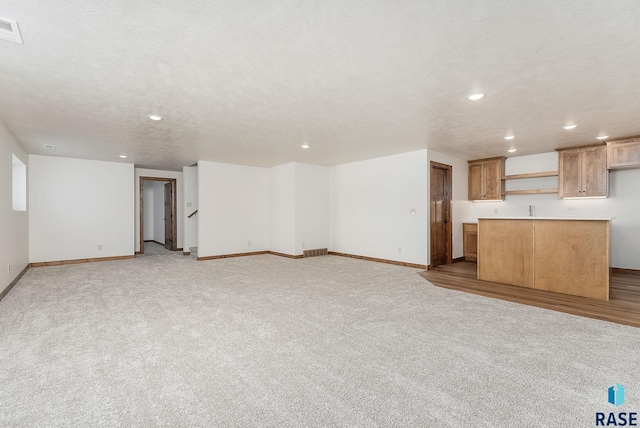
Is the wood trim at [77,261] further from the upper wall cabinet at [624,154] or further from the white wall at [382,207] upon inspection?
the upper wall cabinet at [624,154]

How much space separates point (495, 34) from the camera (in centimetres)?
211

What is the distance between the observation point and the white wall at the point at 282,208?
7.52 meters

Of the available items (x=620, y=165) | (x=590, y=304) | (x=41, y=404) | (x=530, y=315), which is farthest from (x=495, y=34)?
(x=620, y=165)

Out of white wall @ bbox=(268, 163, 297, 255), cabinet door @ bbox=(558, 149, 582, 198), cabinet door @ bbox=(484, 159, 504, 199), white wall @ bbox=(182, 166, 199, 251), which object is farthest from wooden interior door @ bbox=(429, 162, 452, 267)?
white wall @ bbox=(182, 166, 199, 251)

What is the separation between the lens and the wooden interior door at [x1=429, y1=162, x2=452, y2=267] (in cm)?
623

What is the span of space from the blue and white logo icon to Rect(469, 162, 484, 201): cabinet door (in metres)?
5.59

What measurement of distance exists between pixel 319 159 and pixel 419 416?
19.6 ft

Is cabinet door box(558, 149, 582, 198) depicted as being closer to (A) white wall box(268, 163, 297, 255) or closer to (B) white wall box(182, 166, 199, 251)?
(A) white wall box(268, 163, 297, 255)

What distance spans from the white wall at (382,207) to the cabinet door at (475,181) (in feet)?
6.20

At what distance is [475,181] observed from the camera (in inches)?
279

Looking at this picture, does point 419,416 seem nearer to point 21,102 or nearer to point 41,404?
point 41,404

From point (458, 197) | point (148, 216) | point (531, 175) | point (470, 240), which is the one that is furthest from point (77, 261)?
point (531, 175)

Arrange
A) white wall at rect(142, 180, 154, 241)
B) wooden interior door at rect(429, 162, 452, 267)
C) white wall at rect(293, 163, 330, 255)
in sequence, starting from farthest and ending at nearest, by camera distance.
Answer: white wall at rect(142, 180, 154, 241) → white wall at rect(293, 163, 330, 255) → wooden interior door at rect(429, 162, 452, 267)
